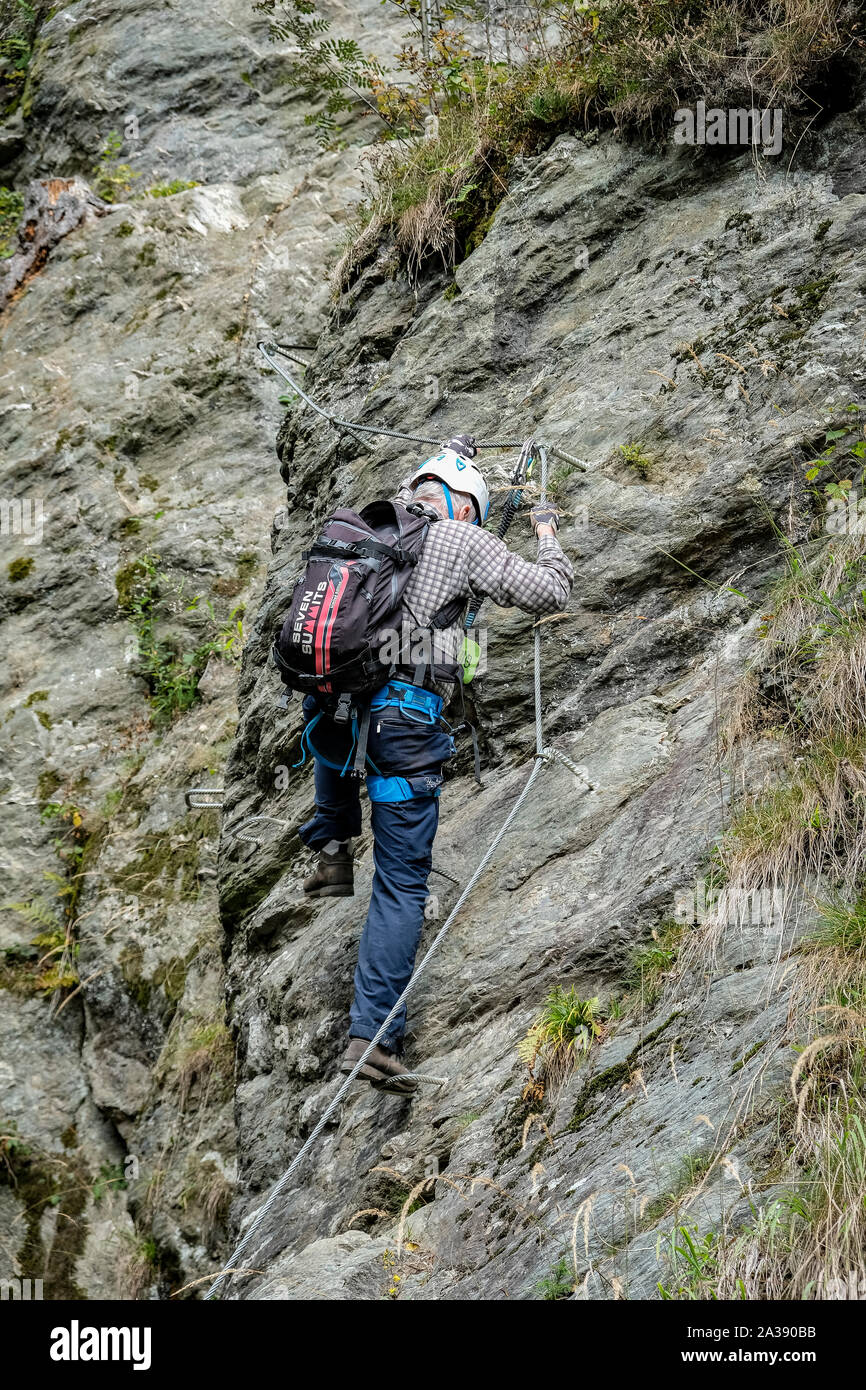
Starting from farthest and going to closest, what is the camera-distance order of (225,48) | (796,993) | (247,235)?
1. (225,48)
2. (247,235)
3. (796,993)

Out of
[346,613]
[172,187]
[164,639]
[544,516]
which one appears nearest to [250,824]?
[346,613]

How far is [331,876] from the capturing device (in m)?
5.87

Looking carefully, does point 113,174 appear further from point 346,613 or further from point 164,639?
point 346,613

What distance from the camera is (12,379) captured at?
Answer: 44.3 ft

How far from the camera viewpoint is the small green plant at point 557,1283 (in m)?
3.18

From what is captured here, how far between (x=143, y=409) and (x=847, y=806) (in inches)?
424

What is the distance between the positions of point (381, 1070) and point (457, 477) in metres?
3.06

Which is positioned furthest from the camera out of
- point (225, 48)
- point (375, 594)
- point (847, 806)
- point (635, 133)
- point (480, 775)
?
point (225, 48)

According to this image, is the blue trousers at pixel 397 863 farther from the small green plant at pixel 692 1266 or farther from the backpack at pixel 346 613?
the small green plant at pixel 692 1266

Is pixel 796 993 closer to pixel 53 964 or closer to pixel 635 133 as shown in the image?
pixel 635 133

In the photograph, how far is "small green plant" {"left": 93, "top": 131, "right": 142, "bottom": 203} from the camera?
14.9m

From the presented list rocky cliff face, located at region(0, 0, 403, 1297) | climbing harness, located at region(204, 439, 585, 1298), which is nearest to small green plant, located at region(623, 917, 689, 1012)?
climbing harness, located at region(204, 439, 585, 1298)

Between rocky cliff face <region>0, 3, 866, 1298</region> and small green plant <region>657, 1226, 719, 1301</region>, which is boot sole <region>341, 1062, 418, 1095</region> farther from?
small green plant <region>657, 1226, 719, 1301</region>
